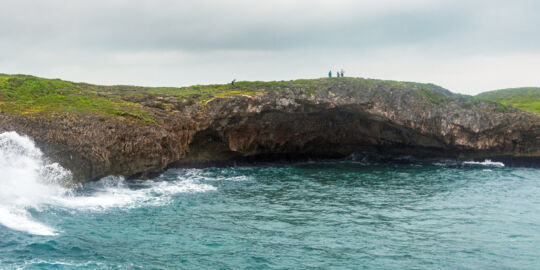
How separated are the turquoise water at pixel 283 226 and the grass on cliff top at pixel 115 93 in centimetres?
737

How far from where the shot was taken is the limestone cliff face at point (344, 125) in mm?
42781

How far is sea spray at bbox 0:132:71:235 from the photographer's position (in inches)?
904

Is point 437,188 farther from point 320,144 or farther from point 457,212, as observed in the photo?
point 320,144

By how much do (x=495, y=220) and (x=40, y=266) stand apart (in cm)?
2291

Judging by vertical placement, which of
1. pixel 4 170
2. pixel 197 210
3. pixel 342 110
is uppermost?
pixel 342 110

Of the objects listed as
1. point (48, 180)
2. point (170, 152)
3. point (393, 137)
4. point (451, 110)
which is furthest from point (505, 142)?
A: point (48, 180)

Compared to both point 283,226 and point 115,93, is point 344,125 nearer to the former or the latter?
point 115,93

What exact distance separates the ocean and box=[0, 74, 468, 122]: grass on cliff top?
6.09 m

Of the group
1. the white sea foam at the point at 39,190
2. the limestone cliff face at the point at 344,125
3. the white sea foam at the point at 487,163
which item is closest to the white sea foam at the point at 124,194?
the white sea foam at the point at 39,190

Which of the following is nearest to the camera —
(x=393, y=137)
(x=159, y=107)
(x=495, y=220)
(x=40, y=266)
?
(x=40, y=266)

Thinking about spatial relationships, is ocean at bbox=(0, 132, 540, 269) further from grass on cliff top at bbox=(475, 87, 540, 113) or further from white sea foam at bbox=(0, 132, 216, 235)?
grass on cliff top at bbox=(475, 87, 540, 113)

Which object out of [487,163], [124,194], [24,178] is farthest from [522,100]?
[24,178]

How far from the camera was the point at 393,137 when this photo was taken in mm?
49969

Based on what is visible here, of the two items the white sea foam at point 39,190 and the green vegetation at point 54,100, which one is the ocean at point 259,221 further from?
the green vegetation at point 54,100
